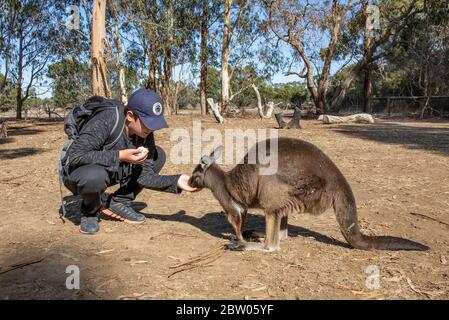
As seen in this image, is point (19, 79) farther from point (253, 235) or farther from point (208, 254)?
A: point (208, 254)

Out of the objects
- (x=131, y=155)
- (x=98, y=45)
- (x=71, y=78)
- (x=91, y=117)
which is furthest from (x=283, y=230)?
(x=71, y=78)

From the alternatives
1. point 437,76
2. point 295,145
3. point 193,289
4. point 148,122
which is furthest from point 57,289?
point 437,76

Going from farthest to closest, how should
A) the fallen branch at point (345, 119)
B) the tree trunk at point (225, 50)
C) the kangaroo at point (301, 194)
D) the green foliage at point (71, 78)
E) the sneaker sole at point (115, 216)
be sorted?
1. the green foliage at point (71, 78)
2. the tree trunk at point (225, 50)
3. the fallen branch at point (345, 119)
4. the sneaker sole at point (115, 216)
5. the kangaroo at point (301, 194)

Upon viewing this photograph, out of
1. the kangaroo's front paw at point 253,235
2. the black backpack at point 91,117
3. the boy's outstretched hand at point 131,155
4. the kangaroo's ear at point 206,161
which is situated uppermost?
the black backpack at point 91,117

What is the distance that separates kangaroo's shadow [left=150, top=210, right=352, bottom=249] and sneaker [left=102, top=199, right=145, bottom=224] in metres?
0.20

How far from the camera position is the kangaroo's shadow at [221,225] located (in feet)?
9.74

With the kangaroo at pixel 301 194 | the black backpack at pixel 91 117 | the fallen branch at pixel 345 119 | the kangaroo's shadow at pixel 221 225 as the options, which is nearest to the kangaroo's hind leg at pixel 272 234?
the kangaroo at pixel 301 194

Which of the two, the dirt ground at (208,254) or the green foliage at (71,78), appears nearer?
the dirt ground at (208,254)

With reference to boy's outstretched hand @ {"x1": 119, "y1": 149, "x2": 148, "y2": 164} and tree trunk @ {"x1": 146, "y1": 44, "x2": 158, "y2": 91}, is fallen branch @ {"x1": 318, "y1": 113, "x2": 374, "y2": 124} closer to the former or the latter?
tree trunk @ {"x1": 146, "y1": 44, "x2": 158, "y2": 91}

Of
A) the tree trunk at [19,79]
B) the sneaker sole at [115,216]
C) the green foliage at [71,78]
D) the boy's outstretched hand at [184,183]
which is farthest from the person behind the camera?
the tree trunk at [19,79]

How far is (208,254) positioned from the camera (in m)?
2.59

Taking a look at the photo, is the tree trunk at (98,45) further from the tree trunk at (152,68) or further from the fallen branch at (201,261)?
the tree trunk at (152,68)

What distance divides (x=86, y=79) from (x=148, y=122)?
2042 cm
